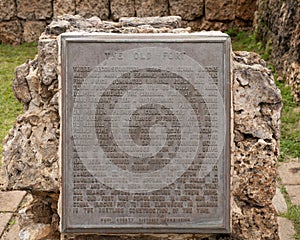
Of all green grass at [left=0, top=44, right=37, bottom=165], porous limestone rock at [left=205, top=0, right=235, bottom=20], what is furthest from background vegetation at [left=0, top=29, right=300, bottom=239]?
porous limestone rock at [left=205, top=0, right=235, bottom=20]

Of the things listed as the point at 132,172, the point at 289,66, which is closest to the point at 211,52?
the point at 132,172

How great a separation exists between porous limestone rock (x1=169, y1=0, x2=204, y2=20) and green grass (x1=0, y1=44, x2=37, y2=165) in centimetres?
201

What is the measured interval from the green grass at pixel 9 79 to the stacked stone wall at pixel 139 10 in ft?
1.47

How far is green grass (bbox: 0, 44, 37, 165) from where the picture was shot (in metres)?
6.18

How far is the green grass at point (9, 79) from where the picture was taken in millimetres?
6179

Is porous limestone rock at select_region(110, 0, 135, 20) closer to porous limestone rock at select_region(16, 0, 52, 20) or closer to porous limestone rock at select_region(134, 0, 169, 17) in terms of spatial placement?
porous limestone rock at select_region(134, 0, 169, 17)

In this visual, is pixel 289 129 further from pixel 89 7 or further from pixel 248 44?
pixel 89 7

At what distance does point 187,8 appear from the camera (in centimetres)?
890

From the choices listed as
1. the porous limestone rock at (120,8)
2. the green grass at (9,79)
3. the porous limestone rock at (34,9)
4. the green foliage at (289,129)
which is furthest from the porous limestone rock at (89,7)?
the green foliage at (289,129)

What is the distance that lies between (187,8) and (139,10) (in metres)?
0.67

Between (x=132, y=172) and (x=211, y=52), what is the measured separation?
2.49 ft

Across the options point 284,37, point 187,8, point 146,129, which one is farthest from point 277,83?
point 146,129

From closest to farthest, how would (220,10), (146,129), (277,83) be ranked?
1. (146,129)
2. (277,83)
3. (220,10)

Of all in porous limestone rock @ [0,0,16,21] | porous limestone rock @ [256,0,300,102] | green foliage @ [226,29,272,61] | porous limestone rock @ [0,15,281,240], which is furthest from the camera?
porous limestone rock @ [0,0,16,21]
